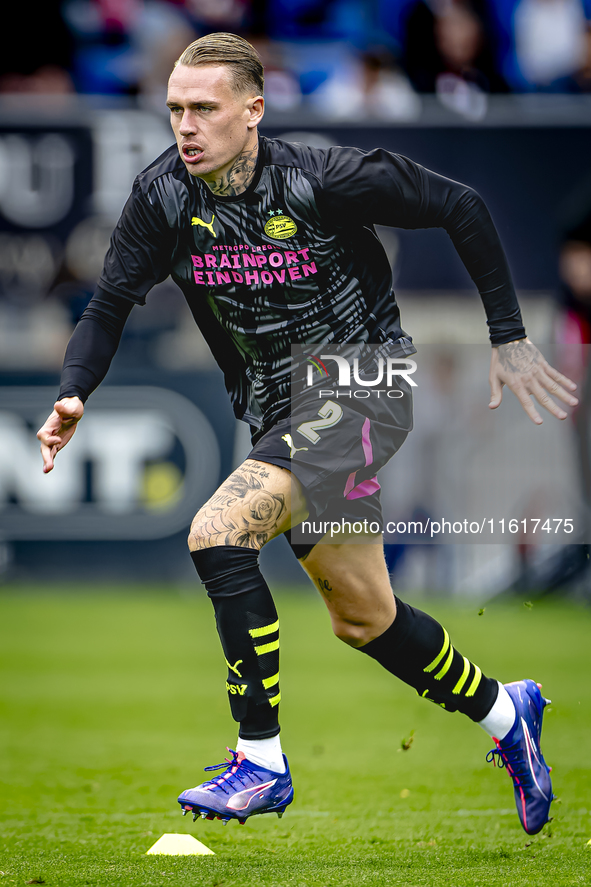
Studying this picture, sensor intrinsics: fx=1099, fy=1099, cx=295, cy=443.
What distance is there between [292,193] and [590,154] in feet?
23.5

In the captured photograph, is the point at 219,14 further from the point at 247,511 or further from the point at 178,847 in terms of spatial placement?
the point at 178,847

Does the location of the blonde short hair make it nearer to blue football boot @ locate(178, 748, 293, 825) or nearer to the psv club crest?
the psv club crest

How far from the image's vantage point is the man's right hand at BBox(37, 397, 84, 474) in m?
3.41

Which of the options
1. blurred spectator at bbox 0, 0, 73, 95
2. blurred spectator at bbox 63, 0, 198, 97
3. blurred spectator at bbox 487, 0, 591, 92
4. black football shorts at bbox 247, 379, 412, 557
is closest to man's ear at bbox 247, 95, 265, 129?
black football shorts at bbox 247, 379, 412, 557

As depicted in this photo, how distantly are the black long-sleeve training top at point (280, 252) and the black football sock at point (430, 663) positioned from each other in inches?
34.3

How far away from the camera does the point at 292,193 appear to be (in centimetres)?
359

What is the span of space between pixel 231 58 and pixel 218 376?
6.79 m

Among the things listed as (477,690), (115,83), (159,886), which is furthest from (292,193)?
(115,83)

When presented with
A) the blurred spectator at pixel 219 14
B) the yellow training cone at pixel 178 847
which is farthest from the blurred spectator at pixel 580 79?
the yellow training cone at pixel 178 847

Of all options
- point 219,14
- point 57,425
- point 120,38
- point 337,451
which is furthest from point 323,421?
point 120,38

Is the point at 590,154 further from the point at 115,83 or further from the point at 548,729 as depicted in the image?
the point at 548,729

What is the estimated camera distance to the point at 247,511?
3373 mm

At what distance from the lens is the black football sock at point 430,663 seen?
3844 millimetres

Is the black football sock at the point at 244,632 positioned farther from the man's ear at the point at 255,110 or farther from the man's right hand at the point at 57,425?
the man's ear at the point at 255,110
